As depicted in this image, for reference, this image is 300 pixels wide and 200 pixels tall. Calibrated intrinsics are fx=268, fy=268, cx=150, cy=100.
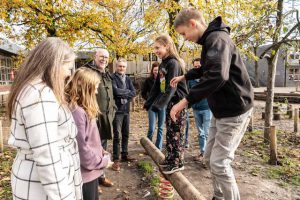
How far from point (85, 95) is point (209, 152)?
145cm

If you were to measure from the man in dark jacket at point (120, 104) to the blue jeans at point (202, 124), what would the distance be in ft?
4.63

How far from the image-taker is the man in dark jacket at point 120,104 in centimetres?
480

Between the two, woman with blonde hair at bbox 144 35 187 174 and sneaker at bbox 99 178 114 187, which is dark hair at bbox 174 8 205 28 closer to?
woman with blonde hair at bbox 144 35 187 174

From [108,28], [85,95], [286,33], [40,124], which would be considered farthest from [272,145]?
[108,28]

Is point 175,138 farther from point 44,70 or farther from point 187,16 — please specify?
point 44,70

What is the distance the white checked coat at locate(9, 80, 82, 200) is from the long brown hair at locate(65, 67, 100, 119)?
70 cm

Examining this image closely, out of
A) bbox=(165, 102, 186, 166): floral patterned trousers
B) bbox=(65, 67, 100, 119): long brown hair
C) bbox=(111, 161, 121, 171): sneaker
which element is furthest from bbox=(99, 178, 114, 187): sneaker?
bbox=(65, 67, 100, 119): long brown hair

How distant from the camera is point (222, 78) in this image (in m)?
2.27

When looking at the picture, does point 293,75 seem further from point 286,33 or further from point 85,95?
point 85,95

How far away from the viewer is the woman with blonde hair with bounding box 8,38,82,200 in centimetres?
162

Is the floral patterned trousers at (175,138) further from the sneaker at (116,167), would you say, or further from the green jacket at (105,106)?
the sneaker at (116,167)

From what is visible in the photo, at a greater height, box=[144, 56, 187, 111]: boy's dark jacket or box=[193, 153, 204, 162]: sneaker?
box=[144, 56, 187, 111]: boy's dark jacket

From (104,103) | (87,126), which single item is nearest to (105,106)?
(104,103)

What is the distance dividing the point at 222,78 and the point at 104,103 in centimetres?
240
